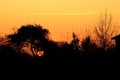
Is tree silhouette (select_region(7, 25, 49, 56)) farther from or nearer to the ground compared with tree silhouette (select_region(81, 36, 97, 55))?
farther from the ground

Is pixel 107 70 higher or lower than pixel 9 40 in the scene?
lower

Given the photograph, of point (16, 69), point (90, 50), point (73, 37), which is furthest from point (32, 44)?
point (16, 69)

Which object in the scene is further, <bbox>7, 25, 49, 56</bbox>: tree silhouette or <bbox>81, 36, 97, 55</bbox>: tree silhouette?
<bbox>7, 25, 49, 56</bbox>: tree silhouette

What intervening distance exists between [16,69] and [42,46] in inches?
2065

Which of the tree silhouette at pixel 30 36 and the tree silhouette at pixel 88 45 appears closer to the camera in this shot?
the tree silhouette at pixel 88 45

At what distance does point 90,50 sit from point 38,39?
33266 millimetres

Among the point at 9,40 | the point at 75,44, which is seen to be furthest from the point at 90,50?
the point at 9,40

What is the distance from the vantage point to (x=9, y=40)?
291ft

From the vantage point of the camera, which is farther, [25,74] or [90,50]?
[90,50]

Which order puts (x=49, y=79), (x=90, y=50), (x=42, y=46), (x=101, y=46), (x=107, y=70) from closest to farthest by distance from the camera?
(x=49, y=79)
(x=107, y=70)
(x=90, y=50)
(x=101, y=46)
(x=42, y=46)

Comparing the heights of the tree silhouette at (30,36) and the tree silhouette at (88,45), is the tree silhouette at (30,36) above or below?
above

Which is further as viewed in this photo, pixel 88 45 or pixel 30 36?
pixel 30 36

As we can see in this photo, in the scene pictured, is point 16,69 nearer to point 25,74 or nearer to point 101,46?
point 25,74

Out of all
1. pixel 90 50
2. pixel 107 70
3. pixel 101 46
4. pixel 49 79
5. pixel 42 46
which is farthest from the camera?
pixel 42 46
